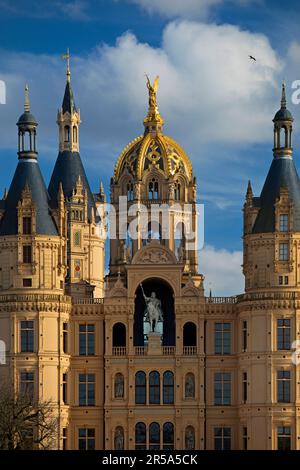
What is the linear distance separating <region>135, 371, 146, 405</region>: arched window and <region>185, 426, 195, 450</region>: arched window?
3894 mm

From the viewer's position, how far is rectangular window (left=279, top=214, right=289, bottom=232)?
6403 inches

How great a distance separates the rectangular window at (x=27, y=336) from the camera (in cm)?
16212

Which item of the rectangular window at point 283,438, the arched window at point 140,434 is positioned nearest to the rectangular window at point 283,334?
the rectangular window at point 283,438

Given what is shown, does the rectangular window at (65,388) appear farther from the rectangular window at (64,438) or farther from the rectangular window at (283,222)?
the rectangular window at (283,222)

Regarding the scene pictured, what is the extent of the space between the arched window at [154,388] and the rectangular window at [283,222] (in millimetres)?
14492

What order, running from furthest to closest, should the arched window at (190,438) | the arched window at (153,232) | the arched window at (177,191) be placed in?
the arched window at (177,191) < the arched window at (153,232) < the arched window at (190,438)

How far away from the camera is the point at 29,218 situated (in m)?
164

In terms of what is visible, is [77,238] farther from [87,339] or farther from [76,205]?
[87,339]

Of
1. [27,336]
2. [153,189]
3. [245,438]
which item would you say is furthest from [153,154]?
[245,438]

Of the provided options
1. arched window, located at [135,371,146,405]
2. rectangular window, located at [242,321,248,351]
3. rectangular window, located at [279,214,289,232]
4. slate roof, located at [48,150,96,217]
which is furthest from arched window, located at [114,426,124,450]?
slate roof, located at [48,150,96,217]

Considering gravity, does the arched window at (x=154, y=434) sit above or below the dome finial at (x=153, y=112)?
below

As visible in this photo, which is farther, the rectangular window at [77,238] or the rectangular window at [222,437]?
the rectangular window at [77,238]
